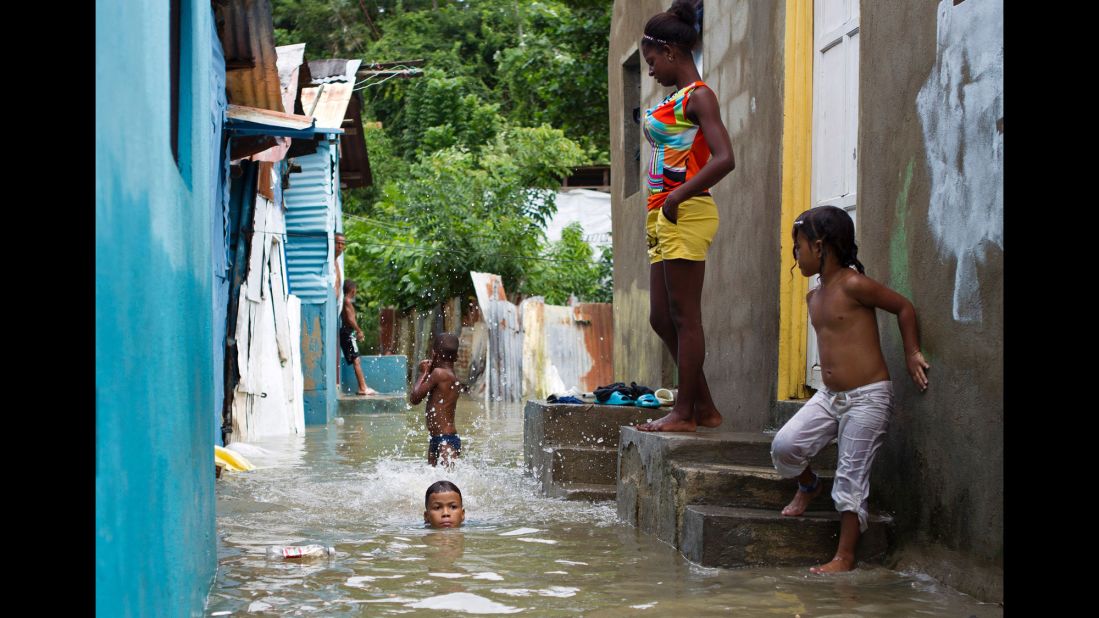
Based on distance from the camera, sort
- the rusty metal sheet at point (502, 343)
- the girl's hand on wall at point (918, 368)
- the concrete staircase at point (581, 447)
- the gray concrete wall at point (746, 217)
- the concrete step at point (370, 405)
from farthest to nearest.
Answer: the rusty metal sheet at point (502, 343) → the concrete step at point (370, 405) → the concrete staircase at point (581, 447) → the gray concrete wall at point (746, 217) → the girl's hand on wall at point (918, 368)

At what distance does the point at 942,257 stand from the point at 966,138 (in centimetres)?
47

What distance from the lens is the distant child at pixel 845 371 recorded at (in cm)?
443

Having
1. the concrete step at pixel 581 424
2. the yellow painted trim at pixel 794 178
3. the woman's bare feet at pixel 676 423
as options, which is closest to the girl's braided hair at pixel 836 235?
the woman's bare feet at pixel 676 423

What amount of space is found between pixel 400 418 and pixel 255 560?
10.5 m

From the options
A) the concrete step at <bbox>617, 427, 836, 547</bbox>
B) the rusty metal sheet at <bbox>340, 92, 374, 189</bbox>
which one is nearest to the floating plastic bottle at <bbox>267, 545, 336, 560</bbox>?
the concrete step at <bbox>617, 427, 836, 547</bbox>

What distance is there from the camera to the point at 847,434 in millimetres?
4469

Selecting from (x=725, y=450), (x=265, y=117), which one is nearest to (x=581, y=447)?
(x=725, y=450)

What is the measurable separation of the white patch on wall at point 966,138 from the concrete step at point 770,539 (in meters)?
1.11

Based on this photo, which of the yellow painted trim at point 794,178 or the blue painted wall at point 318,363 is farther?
the blue painted wall at point 318,363

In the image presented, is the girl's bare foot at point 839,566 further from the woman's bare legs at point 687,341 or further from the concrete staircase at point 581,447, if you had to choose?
the concrete staircase at point 581,447

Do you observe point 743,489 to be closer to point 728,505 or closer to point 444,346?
point 728,505

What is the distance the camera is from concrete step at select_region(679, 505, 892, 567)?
4672mm

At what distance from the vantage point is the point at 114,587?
209cm
